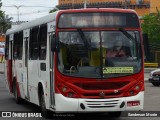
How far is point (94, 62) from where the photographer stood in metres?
12.5

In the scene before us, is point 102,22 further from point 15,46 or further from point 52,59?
point 15,46

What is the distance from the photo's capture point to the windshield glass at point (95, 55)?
12.4 meters

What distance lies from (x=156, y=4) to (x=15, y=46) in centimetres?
12358

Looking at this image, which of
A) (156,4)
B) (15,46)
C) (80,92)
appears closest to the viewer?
(80,92)

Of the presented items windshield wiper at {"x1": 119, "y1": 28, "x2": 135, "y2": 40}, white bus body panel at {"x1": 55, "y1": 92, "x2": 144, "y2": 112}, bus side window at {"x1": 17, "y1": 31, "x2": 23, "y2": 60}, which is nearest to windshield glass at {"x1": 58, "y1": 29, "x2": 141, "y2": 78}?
windshield wiper at {"x1": 119, "y1": 28, "x2": 135, "y2": 40}

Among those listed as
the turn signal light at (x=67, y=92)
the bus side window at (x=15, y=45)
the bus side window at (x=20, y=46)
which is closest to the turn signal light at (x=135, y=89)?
the turn signal light at (x=67, y=92)

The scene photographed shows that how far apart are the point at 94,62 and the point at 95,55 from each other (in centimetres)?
18

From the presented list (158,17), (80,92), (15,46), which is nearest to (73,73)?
(80,92)

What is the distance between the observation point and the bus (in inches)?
486

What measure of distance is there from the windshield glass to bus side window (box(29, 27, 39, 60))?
7.86 feet

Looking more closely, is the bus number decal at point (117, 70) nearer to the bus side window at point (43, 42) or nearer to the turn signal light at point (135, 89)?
the turn signal light at point (135, 89)

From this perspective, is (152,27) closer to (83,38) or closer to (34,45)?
(34,45)

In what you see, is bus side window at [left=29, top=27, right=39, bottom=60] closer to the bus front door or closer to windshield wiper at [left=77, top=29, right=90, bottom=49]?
the bus front door

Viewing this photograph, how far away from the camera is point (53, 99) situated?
12.8 m
